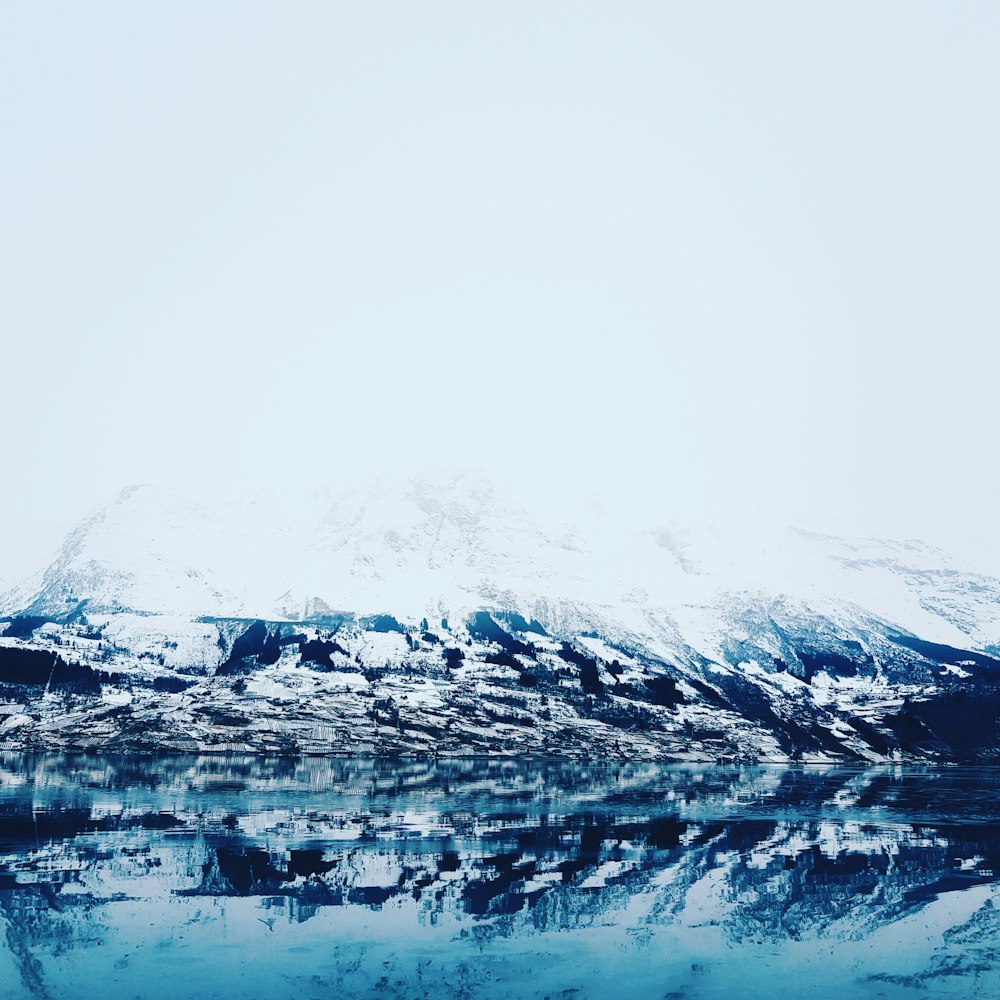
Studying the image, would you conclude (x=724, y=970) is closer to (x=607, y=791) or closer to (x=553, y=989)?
(x=553, y=989)

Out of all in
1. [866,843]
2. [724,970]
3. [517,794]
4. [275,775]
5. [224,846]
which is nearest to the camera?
[724,970]

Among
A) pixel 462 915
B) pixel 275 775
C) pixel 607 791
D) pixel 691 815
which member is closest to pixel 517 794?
pixel 607 791

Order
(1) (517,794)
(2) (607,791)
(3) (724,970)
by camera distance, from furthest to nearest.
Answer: (2) (607,791) → (1) (517,794) → (3) (724,970)

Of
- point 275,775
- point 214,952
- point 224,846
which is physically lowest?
point 275,775

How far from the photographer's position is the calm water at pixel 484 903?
45.1 m

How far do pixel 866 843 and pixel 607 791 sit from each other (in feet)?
245

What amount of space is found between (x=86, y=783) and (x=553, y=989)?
137520 millimetres

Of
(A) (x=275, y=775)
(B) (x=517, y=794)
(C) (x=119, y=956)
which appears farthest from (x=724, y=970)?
(A) (x=275, y=775)

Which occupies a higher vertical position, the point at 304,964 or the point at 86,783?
the point at 304,964

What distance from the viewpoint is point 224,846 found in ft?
270

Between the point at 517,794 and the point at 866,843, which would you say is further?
the point at 517,794

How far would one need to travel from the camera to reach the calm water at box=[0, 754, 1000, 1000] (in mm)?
45062

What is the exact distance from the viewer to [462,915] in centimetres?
5772

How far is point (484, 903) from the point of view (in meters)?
61.5
